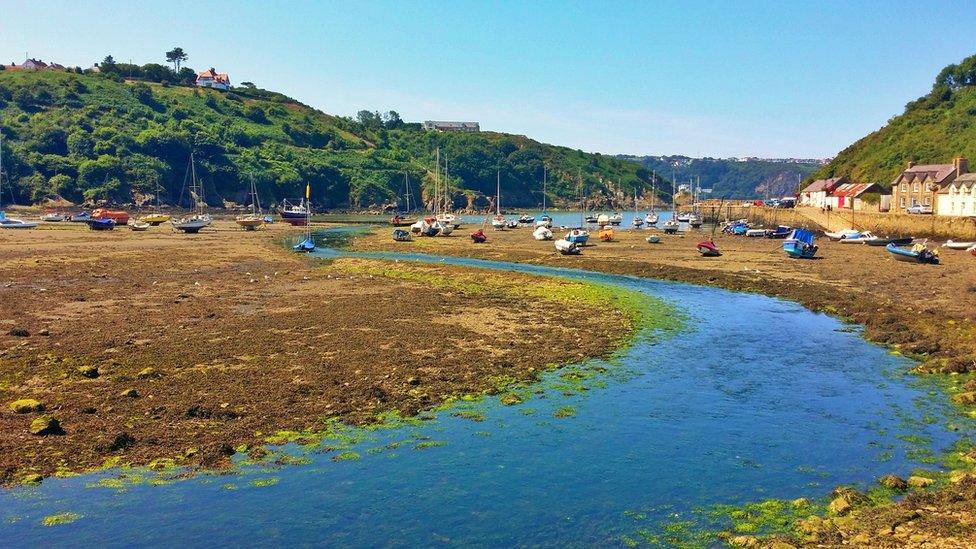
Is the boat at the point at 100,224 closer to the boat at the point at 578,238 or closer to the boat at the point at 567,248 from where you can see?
the boat at the point at 578,238

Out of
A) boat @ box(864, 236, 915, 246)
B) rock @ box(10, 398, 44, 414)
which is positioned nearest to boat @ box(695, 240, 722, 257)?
boat @ box(864, 236, 915, 246)

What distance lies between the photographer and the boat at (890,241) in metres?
76.9

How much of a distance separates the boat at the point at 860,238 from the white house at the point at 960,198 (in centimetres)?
1112

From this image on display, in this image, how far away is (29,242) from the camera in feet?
232

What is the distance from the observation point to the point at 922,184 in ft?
340

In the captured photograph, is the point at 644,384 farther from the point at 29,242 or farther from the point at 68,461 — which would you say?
the point at 29,242

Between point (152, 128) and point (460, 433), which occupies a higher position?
point (152, 128)

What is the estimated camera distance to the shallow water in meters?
13.5

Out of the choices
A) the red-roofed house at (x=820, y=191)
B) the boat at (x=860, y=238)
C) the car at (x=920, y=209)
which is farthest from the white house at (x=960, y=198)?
the red-roofed house at (x=820, y=191)

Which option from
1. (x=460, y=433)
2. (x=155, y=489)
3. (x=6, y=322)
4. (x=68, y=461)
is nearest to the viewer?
(x=155, y=489)

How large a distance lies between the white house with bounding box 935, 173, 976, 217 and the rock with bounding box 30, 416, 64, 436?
301 ft

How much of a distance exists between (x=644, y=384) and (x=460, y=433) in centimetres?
769

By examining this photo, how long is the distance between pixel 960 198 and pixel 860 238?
47.7 feet

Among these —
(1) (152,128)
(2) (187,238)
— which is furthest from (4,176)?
(2) (187,238)
